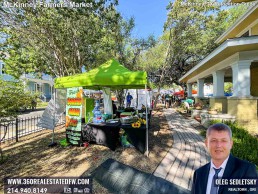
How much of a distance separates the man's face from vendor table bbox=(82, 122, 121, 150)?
4.43 meters

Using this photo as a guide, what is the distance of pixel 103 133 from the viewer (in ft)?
19.3

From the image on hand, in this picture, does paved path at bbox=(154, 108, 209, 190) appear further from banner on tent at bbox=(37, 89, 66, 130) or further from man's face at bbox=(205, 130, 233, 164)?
banner on tent at bbox=(37, 89, 66, 130)

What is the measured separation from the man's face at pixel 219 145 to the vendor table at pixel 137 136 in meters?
4.12

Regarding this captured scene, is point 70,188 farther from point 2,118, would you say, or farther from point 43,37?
point 43,37

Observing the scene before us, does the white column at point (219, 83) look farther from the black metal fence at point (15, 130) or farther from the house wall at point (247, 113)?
the black metal fence at point (15, 130)

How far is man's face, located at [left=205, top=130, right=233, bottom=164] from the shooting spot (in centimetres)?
117

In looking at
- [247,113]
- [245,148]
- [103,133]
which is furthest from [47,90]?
[245,148]

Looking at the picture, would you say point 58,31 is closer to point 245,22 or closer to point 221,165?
point 221,165

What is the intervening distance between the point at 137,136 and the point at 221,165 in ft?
14.1

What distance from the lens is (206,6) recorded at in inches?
493

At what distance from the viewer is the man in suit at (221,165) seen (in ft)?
3.68

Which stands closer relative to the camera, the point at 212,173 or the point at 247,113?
the point at 212,173

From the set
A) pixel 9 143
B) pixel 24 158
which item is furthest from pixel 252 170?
pixel 9 143

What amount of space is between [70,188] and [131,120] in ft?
9.33
